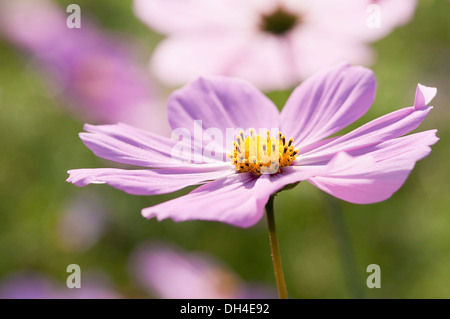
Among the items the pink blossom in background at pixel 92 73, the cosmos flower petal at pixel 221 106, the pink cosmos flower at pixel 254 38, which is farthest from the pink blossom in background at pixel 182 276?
the cosmos flower petal at pixel 221 106

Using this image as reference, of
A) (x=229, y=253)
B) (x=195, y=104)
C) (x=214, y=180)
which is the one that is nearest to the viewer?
(x=214, y=180)

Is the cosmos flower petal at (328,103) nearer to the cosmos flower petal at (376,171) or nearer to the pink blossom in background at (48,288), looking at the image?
the cosmos flower petal at (376,171)

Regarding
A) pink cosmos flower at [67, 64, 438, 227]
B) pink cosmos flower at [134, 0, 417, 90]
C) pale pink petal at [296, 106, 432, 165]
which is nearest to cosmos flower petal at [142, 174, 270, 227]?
pink cosmos flower at [67, 64, 438, 227]

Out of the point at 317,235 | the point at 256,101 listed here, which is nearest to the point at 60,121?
the point at 317,235

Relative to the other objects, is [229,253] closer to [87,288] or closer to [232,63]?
[87,288]

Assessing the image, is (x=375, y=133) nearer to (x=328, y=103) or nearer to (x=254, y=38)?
(x=328, y=103)

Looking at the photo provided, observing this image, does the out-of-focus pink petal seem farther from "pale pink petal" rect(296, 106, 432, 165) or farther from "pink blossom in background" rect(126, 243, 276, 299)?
"pink blossom in background" rect(126, 243, 276, 299)
